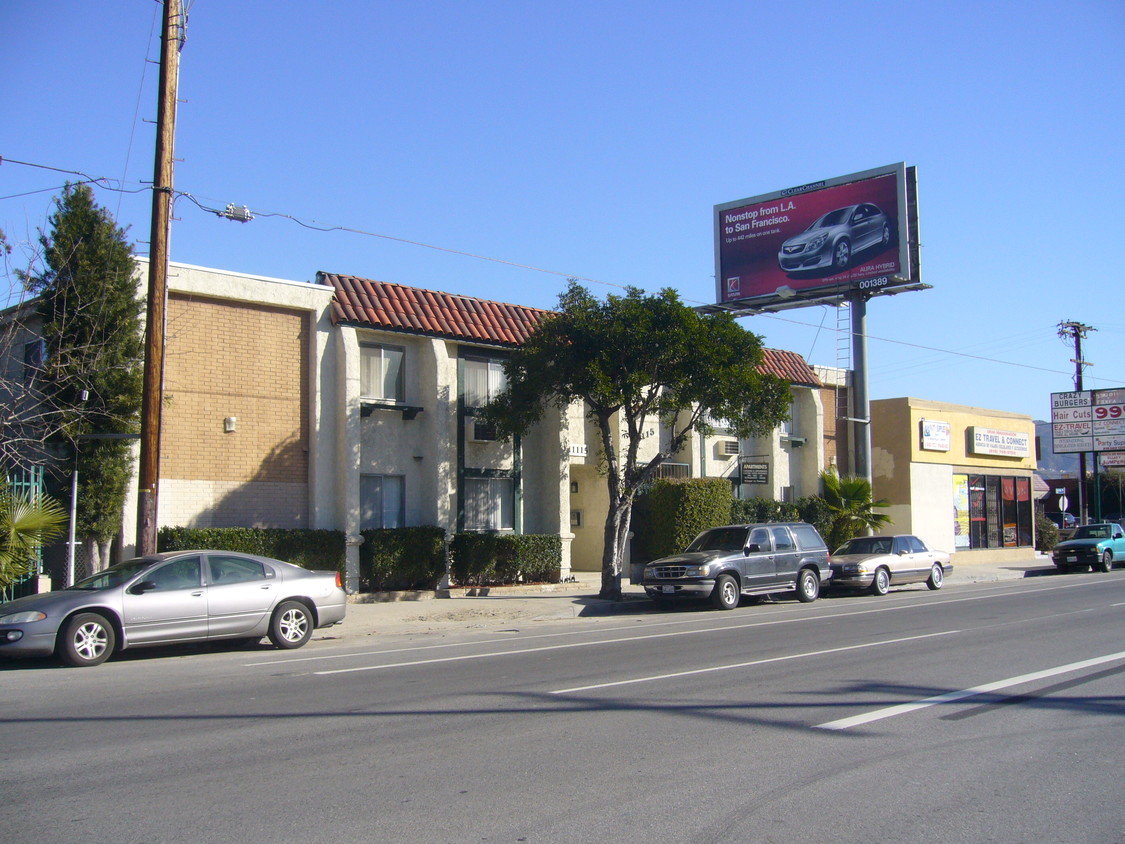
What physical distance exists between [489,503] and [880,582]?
382 inches

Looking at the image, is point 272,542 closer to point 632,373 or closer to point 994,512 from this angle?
point 632,373

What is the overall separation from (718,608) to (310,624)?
9.12 meters

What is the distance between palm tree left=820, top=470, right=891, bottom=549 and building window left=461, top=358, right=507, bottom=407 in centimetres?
1254

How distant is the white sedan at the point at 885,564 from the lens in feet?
78.6

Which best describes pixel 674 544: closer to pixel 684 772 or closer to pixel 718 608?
pixel 718 608

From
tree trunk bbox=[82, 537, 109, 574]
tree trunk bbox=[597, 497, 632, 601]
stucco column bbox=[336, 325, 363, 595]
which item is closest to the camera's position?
tree trunk bbox=[82, 537, 109, 574]

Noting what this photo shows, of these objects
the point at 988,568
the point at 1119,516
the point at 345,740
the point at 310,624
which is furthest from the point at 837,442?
the point at 1119,516

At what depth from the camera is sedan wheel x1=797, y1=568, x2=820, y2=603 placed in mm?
21750

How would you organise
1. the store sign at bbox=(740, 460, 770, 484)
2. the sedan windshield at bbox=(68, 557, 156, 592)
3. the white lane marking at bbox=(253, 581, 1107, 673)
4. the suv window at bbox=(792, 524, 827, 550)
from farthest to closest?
the store sign at bbox=(740, 460, 770, 484) < the suv window at bbox=(792, 524, 827, 550) < the white lane marking at bbox=(253, 581, 1107, 673) < the sedan windshield at bbox=(68, 557, 156, 592)

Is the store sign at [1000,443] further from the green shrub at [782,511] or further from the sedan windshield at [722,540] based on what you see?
the sedan windshield at [722,540]

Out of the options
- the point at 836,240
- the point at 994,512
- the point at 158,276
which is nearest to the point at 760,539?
the point at 158,276

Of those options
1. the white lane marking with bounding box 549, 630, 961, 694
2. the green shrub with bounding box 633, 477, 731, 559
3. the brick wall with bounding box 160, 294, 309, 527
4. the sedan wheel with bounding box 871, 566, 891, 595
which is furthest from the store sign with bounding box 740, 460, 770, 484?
the white lane marking with bounding box 549, 630, 961, 694

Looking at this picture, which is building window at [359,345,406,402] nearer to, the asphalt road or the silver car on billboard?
the asphalt road

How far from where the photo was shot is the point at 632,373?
20.2 m
